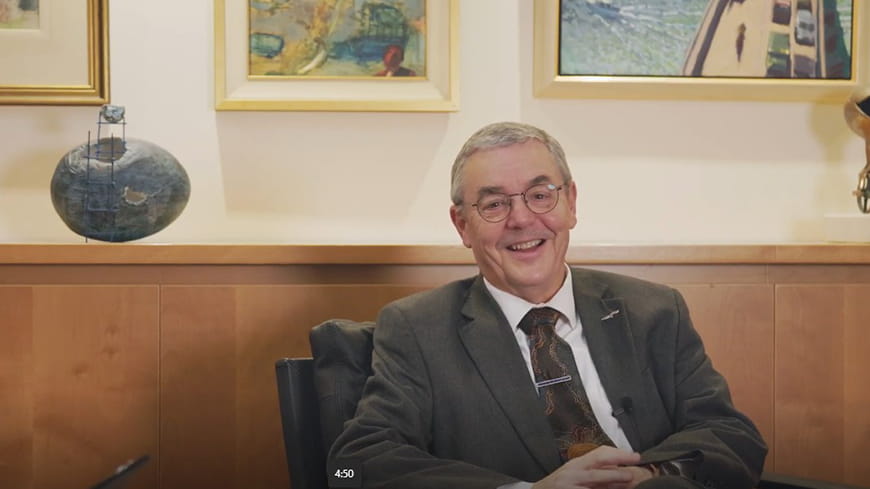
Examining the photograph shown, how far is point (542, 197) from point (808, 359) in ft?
3.32

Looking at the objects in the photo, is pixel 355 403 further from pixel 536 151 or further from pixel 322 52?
pixel 322 52

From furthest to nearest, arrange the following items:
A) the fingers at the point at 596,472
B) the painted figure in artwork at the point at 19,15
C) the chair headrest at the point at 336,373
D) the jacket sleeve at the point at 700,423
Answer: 1. the painted figure in artwork at the point at 19,15
2. the chair headrest at the point at 336,373
3. the jacket sleeve at the point at 700,423
4. the fingers at the point at 596,472

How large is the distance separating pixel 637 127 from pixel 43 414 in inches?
78.0

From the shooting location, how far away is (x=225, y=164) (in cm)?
331

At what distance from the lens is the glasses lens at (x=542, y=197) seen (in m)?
2.34

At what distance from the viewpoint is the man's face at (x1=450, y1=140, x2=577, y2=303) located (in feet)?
7.64

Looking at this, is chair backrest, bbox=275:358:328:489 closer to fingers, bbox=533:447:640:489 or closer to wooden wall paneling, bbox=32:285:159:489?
fingers, bbox=533:447:640:489

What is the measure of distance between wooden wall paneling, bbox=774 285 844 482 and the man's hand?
34.7 inches

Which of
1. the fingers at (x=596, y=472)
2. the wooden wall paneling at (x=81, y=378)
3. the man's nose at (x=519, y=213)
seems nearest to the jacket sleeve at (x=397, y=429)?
the fingers at (x=596, y=472)

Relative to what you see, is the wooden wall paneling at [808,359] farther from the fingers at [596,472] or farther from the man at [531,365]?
the fingers at [596,472]

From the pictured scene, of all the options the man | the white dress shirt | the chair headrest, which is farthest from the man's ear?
the chair headrest

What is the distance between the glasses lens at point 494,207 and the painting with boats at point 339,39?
3.43 ft

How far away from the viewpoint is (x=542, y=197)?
2.35 m

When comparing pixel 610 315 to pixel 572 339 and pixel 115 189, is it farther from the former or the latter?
pixel 115 189
